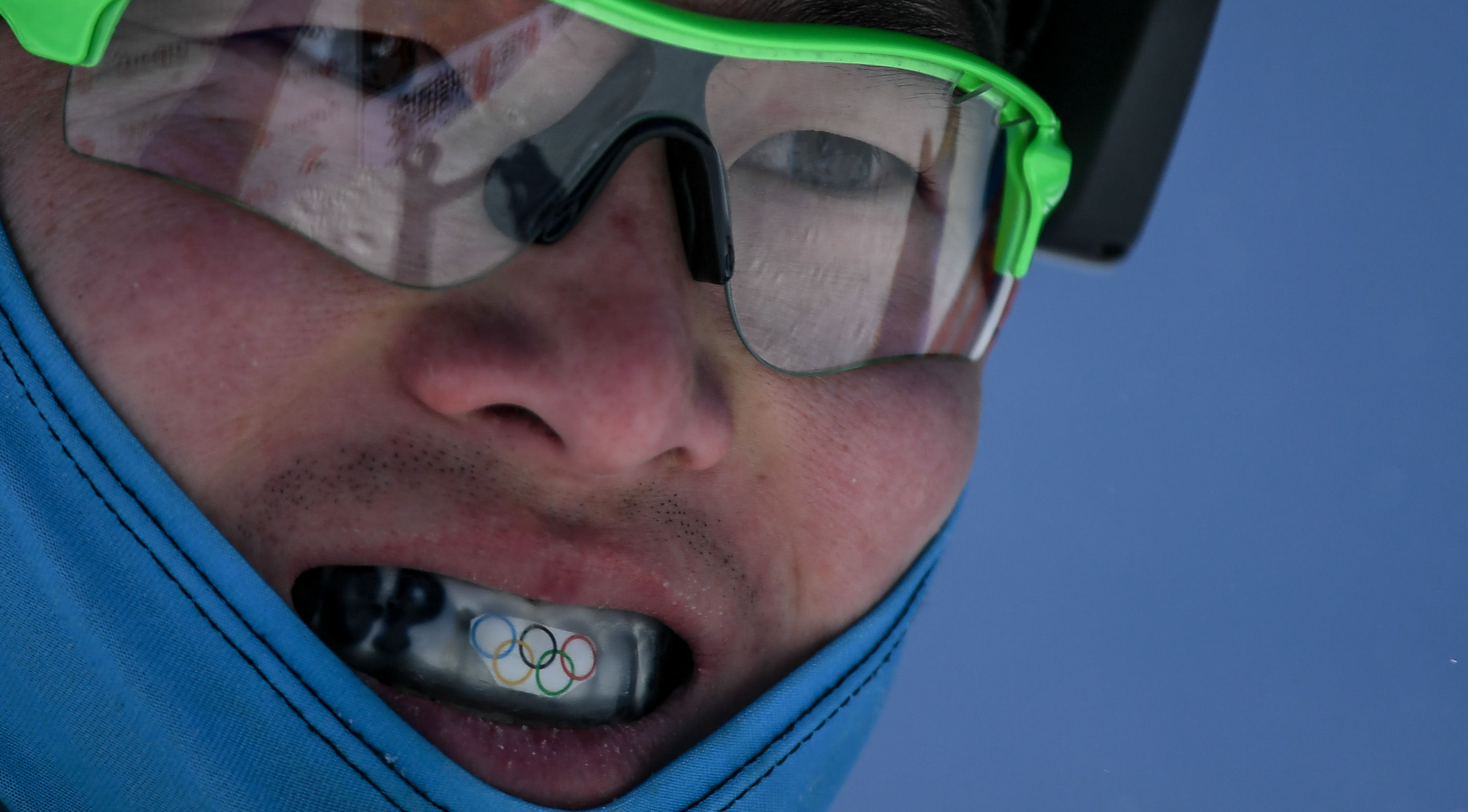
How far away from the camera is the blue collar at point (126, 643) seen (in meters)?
0.83

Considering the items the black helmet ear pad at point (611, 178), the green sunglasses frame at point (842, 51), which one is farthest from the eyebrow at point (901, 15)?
the black helmet ear pad at point (611, 178)

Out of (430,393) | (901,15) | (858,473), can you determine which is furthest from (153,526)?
(901,15)

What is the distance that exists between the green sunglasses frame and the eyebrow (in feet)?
0.04

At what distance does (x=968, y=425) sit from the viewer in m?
1.28

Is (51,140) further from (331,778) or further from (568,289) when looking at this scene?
(331,778)

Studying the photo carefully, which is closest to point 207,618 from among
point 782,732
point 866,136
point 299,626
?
point 299,626

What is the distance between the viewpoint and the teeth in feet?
3.09

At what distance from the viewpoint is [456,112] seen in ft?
2.87

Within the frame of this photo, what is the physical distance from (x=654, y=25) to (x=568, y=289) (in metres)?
0.22

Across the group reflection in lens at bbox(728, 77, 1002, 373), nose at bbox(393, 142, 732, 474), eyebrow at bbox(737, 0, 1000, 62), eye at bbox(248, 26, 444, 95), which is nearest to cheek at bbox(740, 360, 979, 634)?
reflection in lens at bbox(728, 77, 1002, 373)

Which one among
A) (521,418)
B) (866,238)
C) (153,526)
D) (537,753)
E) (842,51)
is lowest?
(537,753)

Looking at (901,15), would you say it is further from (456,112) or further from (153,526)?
(153,526)

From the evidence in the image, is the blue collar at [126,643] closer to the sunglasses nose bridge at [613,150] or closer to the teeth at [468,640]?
the teeth at [468,640]

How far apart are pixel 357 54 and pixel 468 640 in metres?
0.48
